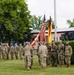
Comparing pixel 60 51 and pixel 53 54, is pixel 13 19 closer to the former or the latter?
pixel 53 54

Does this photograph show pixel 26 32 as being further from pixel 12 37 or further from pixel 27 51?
pixel 27 51

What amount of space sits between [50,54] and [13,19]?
42247mm

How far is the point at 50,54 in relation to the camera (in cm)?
2575

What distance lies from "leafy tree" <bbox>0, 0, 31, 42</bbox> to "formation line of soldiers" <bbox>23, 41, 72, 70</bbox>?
40564mm

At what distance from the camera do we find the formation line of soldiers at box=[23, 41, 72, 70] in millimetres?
23272

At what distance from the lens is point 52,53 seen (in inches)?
1005

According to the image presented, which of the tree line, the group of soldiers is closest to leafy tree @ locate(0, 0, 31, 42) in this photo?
the tree line

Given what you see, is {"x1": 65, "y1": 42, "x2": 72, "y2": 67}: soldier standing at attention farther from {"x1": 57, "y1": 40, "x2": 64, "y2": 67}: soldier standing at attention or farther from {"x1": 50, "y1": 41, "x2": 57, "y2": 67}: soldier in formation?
{"x1": 50, "y1": 41, "x2": 57, "y2": 67}: soldier in formation

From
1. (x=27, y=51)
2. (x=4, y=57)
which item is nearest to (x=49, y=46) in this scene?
(x=27, y=51)

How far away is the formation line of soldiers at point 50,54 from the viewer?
76.4 ft

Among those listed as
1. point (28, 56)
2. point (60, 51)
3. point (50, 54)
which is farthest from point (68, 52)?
point (28, 56)

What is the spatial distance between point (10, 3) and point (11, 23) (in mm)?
3912

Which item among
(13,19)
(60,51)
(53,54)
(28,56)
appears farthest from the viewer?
(13,19)

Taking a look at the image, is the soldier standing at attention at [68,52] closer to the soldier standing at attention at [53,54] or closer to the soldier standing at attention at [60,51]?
the soldier standing at attention at [60,51]
